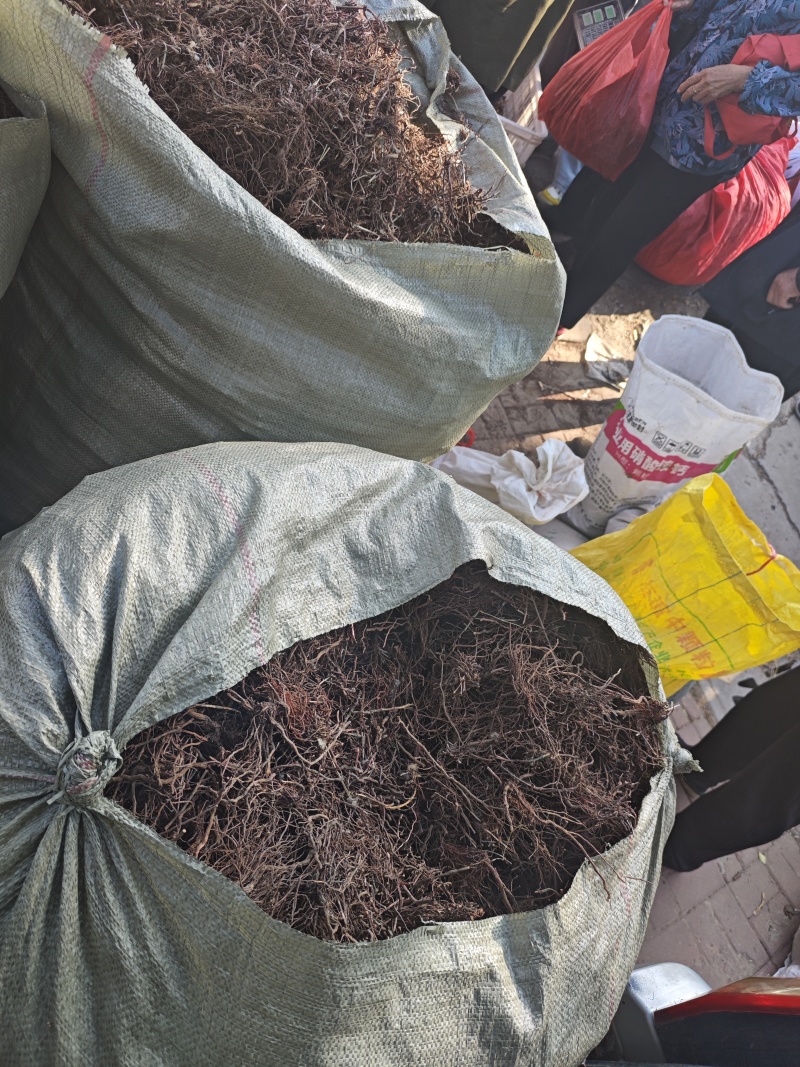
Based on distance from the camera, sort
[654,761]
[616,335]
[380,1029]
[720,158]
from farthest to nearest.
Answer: [616,335] → [720,158] → [654,761] → [380,1029]

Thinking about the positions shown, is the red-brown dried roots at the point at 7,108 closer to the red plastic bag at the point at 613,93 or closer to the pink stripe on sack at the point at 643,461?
the pink stripe on sack at the point at 643,461

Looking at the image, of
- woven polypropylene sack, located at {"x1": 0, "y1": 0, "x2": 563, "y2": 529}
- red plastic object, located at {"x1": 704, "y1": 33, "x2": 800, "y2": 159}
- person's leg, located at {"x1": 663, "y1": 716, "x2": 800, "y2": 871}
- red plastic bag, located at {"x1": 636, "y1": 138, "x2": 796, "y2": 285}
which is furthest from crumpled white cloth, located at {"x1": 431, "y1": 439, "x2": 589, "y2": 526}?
red plastic bag, located at {"x1": 636, "y1": 138, "x2": 796, "y2": 285}

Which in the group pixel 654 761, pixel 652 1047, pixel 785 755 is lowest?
pixel 652 1047

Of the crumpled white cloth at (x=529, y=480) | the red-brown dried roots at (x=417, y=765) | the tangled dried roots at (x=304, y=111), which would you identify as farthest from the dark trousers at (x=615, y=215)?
the red-brown dried roots at (x=417, y=765)

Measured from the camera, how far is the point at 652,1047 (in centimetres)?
114

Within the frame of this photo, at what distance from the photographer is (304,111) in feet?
3.74

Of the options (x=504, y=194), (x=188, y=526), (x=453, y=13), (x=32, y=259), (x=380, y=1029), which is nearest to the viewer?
(x=380, y=1029)

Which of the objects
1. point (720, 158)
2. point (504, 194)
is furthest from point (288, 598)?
point (720, 158)

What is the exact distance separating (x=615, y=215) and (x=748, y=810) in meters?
1.91

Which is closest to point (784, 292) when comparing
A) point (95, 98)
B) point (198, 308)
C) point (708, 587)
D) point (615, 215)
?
point (615, 215)

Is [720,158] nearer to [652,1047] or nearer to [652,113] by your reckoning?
[652,113]

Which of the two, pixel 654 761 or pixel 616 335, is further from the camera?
pixel 616 335

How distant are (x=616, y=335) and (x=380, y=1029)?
3.07 m

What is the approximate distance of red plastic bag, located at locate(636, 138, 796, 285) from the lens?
2.80 metres
